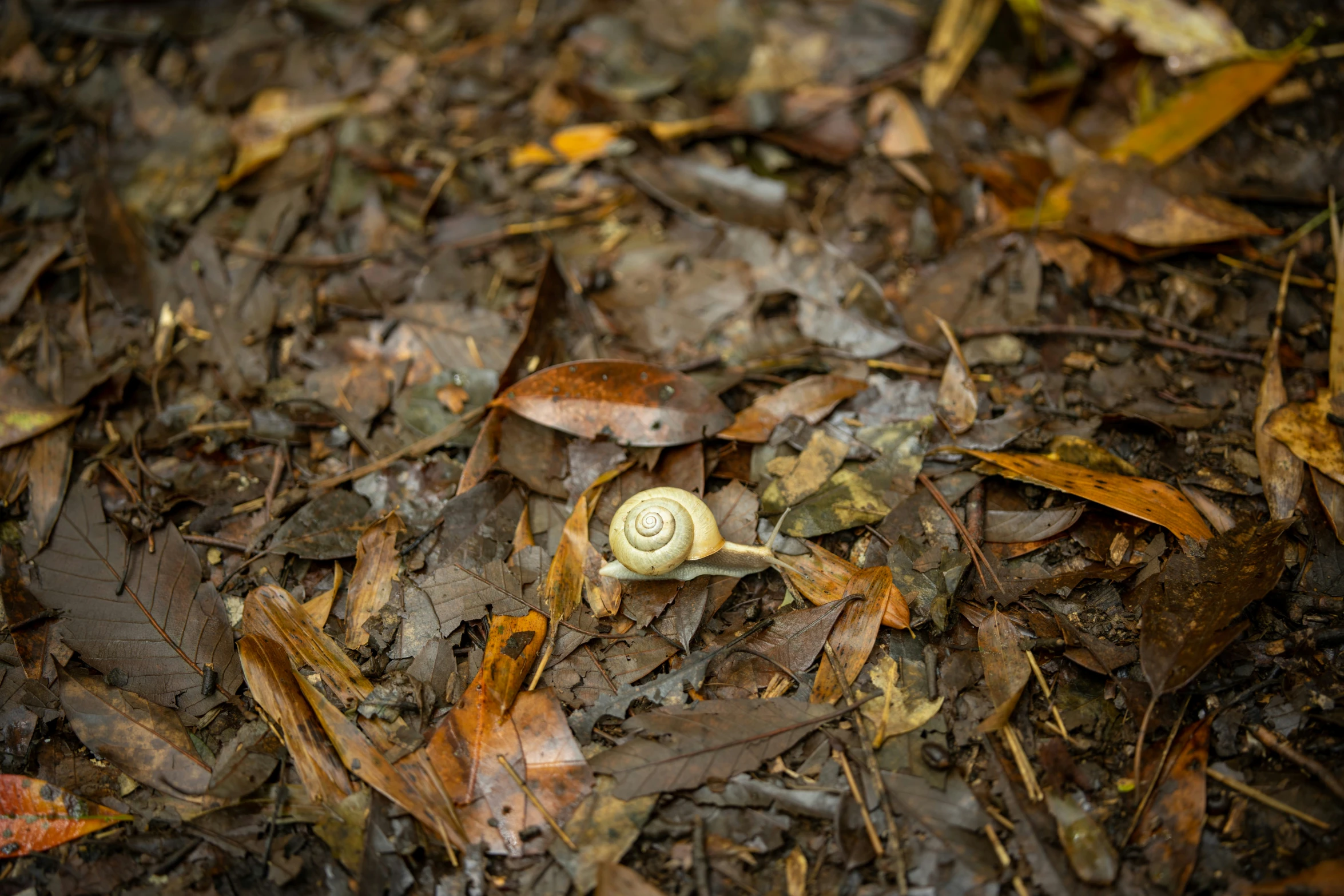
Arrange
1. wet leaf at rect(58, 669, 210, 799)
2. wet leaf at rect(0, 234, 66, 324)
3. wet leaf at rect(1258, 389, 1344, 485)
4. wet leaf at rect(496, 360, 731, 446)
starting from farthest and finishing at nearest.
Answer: wet leaf at rect(0, 234, 66, 324)
wet leaf at rect(496, 360, 731, 446)
wet leaf at rect(1258, 389, 1344, 485)
wet leaf at rect(58, 669, 210, 799)

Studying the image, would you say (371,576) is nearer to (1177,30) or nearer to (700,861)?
(700,861)

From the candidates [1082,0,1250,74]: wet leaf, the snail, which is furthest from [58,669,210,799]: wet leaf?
[1082,0,1250,74]: wet leaf

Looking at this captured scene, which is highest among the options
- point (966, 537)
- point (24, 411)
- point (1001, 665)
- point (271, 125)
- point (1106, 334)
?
point (271, 125)

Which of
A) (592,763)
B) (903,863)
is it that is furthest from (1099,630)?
(592,763)

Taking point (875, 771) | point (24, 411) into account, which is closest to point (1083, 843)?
point (875, 771)

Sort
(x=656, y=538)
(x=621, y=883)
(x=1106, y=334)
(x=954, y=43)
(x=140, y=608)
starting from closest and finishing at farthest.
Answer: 1. (x=621, y=883)
2. (x=656, y=538)
3. (x=140, y=608)
4. (x=1106, y=334)
5. (x=954, y=43)

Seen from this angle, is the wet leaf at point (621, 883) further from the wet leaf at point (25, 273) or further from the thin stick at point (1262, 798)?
the wet leaf at point (25, 273)

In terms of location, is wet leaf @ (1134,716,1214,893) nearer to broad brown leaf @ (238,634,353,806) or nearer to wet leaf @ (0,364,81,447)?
broad brown leaf @ (238,634,353,806)
